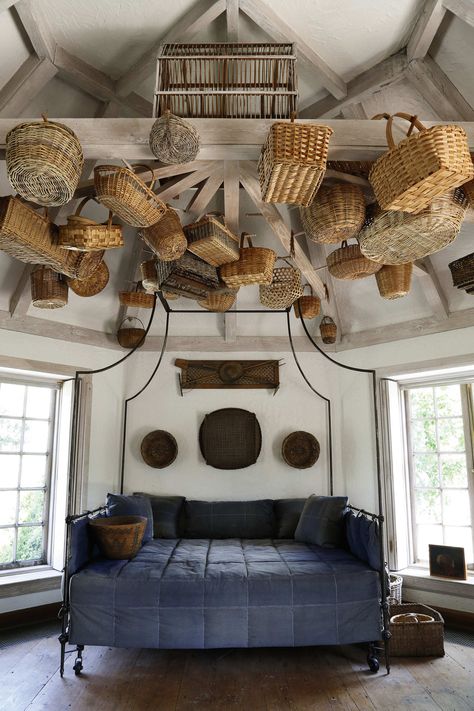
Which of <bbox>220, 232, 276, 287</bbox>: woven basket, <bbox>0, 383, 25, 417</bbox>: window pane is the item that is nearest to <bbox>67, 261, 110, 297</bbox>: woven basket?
<bbox>220, 232, 276, 287</bbox>: woven basket

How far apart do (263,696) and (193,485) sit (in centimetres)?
215

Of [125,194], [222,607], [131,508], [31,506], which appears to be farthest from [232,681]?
[125,194]

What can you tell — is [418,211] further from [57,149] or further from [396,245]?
[57,149]

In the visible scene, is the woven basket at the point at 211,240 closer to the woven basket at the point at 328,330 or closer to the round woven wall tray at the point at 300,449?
the woven basket at the point at 328,330

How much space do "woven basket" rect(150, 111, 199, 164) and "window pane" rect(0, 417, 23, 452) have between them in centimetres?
305

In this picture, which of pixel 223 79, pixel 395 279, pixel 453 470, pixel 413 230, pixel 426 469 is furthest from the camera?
pixel 426 469

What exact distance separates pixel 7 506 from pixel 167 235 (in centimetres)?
294

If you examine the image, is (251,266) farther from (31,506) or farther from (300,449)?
(31,506)

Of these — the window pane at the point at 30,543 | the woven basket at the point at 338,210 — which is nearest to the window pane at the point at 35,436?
the window pane at the point at 30,543

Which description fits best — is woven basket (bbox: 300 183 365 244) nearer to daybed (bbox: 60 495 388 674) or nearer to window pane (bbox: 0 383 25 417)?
daybed (bbox: 60 495 388 674)

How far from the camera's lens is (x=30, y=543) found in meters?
4.23

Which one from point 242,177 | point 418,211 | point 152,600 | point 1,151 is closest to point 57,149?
point 1,151

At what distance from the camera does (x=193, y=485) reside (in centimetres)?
473

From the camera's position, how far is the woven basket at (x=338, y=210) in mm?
2391
